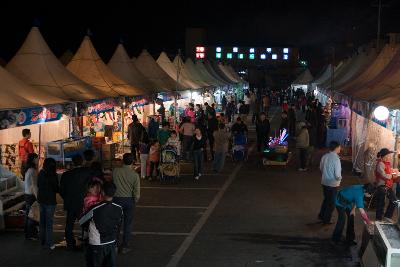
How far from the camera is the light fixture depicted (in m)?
11.8

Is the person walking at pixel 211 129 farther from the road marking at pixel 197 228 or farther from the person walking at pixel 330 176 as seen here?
the person walking at pixel 330 176

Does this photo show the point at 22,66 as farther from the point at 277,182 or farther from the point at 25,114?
the point at 277,182

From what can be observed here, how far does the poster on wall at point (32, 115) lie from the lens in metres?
11.0

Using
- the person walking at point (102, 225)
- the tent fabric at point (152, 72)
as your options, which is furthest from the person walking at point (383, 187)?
the tent fabric at point (152, 72)

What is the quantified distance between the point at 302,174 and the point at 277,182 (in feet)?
4.84

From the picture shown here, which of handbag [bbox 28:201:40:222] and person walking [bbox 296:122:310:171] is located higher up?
person walking [bbox 296:122:310:171]

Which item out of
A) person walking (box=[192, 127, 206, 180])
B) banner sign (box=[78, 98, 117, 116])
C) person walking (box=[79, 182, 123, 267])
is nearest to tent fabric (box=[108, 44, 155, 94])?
banner sign (box=[78, 98, 117, 116])

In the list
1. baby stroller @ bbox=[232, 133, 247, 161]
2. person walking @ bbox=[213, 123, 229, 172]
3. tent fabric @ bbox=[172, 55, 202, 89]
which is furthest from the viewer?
tent fabric @ bbox=[172, 55, 202, 89]

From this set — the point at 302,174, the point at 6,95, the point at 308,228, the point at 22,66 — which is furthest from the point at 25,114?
the point at 302,174

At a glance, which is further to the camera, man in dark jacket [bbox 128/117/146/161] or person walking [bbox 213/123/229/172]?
man in dark jacket [bbox 128/117/146/161]

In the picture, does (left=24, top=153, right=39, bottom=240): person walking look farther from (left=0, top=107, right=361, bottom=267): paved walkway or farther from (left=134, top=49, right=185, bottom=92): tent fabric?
(left=134, top=49, right=185, bottom=92): tent fabric

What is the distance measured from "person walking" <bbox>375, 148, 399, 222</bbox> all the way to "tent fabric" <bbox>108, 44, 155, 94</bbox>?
12150 millimetres

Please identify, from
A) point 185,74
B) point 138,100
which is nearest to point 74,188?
point 138,100

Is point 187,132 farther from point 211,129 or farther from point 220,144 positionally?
point 211,129
